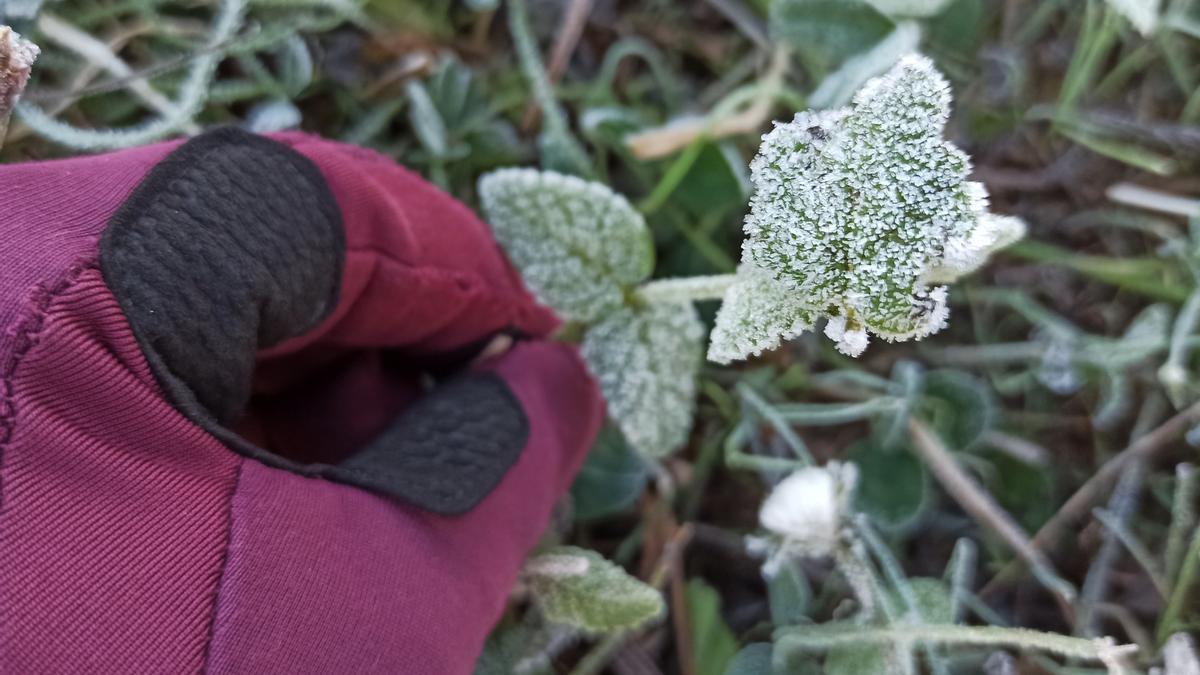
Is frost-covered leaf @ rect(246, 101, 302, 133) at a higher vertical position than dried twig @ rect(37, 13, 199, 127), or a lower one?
lower

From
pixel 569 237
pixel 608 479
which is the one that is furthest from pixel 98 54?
pixel 608 479

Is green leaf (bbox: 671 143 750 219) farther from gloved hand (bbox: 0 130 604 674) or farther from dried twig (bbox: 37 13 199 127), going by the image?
dried twig (bbox: 37 13 199 127)

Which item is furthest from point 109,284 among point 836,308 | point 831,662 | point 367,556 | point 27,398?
point 831,662

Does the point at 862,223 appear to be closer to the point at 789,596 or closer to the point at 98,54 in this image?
the point at 789,596

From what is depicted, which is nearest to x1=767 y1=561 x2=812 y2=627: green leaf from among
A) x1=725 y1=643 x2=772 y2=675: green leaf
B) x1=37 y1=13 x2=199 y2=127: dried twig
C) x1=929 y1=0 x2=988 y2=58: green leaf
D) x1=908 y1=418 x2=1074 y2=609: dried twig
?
x1=725 y1=643 x2=772 y2=675: green leaf

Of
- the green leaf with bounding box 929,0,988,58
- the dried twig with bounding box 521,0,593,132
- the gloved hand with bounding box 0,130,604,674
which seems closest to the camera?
the gloved hand with bounding box 0,130,604,674

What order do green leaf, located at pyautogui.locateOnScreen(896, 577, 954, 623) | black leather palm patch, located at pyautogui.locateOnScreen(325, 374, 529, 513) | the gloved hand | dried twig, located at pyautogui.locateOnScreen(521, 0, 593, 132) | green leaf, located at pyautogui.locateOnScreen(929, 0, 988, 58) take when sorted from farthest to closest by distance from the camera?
dried twig, located at pyautogui.locateOnScreen(521, 0, 593, 132)
green leaf, located at pyautogui.locateOnScreen(929, 0, 988, 58)
green leaf, located at pyautogui.locateOnScreen(896, 577, 954, 623)
black leather palm patch, located at pyautogui.locateOnScreen(325, 374, 529, 513)
the gloved hand

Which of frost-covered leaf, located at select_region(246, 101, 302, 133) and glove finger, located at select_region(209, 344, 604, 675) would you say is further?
frost-covered leaf, located at select_region(246, 101, 302, 133)

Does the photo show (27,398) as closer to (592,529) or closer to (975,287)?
(592,529)
